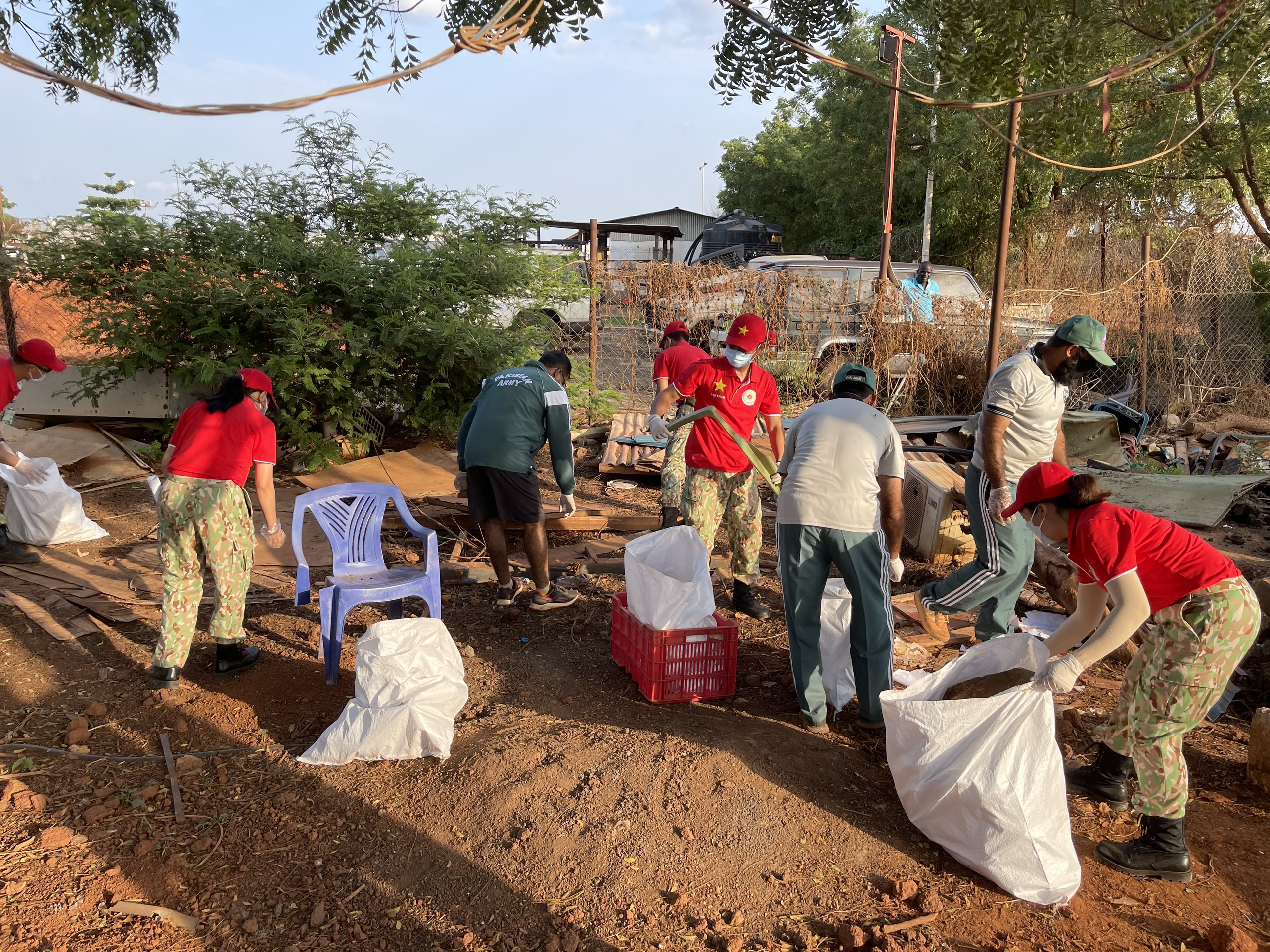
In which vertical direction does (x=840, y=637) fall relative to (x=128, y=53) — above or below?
below

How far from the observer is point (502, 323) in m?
8.81

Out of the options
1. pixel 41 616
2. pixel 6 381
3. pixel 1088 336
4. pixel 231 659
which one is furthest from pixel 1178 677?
pixel 6 381

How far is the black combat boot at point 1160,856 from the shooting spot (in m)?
3.02

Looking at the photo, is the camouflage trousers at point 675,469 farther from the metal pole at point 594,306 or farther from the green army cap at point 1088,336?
the metal pole at point 594,306

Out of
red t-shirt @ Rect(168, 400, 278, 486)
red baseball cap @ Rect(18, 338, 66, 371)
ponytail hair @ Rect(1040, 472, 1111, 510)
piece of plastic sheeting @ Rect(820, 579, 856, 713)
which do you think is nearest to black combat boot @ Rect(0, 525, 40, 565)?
red baseball cap @ Rect(18, 338, 66, 371)

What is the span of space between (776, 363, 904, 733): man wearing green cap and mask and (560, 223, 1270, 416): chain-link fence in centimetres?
671

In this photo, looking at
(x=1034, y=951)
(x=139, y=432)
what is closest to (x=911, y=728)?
(x=1034, y=951)

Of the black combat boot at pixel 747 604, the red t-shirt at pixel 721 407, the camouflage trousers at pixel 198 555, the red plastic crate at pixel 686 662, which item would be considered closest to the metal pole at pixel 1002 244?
the red t-shirt at pixel 721 407

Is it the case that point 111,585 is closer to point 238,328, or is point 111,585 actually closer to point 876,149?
point 238,328

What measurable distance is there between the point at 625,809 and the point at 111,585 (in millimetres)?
4048

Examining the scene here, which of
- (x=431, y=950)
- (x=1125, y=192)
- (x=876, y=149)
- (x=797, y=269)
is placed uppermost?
(x=876, y=149)

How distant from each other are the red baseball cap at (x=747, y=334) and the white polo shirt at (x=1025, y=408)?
4.24 ft

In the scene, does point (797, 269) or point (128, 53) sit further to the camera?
point (797, 269)

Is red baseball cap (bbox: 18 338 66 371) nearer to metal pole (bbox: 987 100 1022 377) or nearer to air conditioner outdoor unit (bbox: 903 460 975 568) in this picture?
air conditioner outdoor unit (bbox: 903 460 975 568)
